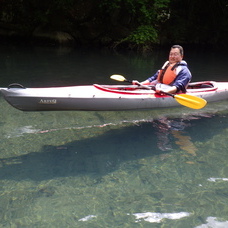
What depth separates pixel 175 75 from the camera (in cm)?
477

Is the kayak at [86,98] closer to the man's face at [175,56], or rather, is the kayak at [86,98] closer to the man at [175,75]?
the man at [175,75]

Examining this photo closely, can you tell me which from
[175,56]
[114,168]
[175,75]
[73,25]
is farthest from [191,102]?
[73,25]

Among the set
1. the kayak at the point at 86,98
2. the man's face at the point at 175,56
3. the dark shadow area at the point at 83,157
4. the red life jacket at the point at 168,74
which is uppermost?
the man's face at the point at 175,56

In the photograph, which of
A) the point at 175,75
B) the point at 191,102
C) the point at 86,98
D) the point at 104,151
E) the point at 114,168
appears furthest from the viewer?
the point at 175,75

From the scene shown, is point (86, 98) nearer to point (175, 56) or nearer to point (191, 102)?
point (191, 102)

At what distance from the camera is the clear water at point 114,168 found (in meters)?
2.68

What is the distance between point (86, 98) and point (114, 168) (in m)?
0.99

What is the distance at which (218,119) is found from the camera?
202 inches

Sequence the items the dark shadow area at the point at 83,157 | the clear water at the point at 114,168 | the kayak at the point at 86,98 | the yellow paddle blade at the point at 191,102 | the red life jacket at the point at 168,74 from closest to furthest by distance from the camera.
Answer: the clear water at the point at 114,168 < the dark shadow area at the point at 83,157 < the kayak at the point at 86,98 < the yellow paddle blade at the point at 191,102 < the red life jacket at the point at 168,74

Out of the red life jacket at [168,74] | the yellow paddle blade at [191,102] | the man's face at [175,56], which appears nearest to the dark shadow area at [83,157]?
the yellow paddle blade at [191,102]

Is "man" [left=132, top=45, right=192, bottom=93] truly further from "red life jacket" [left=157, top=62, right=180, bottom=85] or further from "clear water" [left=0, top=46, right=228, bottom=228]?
"clear water" [left=0, top=46, right=228, bottom=228]

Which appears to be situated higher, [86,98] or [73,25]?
[73,25]

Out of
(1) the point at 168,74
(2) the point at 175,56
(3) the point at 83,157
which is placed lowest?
(3) the point at 83,157

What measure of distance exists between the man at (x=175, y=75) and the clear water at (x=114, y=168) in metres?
0.54
